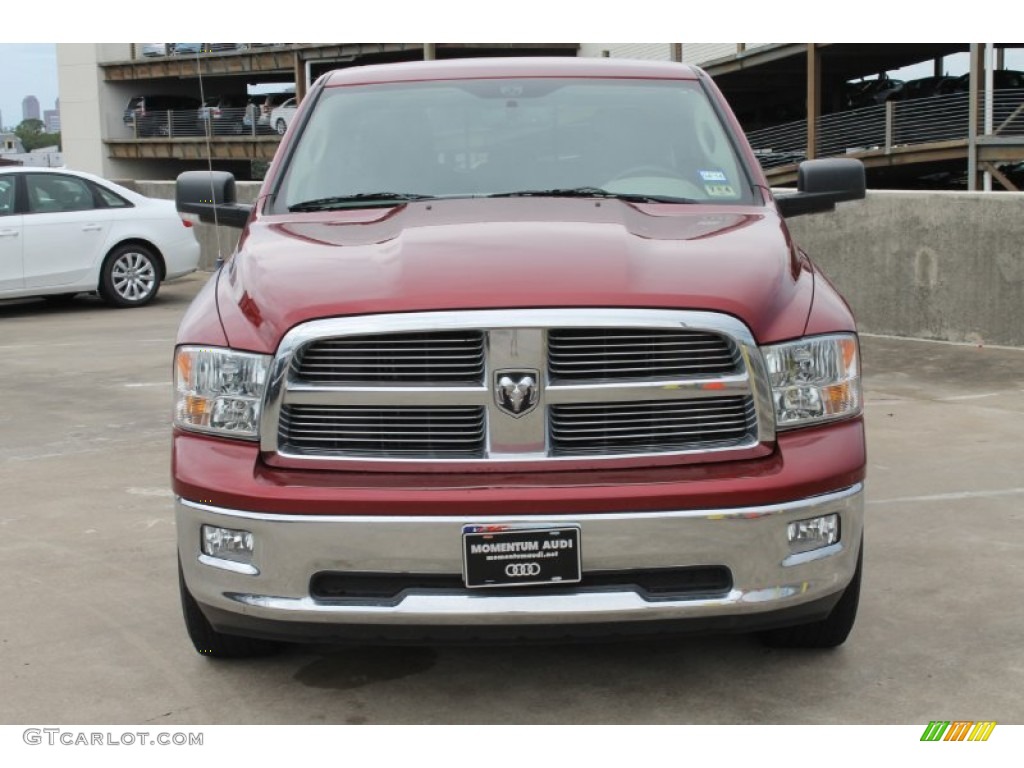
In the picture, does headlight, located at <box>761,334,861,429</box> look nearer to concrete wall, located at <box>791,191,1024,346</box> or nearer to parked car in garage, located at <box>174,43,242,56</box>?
concrete wall, located at <box>791,191,1024,346</box>

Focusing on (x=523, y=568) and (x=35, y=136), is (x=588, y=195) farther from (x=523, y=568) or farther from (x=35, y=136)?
(x=35, y=136)

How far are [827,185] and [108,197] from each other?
11053mm

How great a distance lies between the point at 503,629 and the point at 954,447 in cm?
439

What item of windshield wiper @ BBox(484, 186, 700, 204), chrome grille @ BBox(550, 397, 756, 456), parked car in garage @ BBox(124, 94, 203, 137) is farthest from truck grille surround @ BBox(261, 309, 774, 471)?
parked car in garage @ BBox(124, 94, 203, 137)

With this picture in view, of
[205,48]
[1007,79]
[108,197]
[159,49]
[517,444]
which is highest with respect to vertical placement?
[159,49]

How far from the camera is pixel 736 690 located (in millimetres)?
4020

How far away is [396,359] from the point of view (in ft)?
11.8

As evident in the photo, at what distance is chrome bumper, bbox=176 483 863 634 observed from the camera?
11.4 feet

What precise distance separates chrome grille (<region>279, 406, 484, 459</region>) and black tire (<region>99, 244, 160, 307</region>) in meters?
11.9

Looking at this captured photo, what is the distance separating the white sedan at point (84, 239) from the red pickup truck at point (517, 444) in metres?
11.1

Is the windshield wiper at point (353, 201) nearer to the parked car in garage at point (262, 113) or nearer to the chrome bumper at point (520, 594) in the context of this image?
the chrome bumper at point (520, 594)

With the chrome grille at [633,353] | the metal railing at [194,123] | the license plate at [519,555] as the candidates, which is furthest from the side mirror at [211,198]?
the metal railing at [194,123]

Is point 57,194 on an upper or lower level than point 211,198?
lower

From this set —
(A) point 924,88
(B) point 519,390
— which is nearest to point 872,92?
(A) point 924,88
